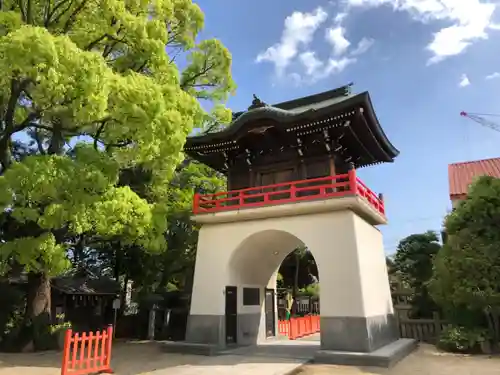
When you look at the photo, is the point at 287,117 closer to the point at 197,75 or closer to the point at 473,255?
the point at 197,75

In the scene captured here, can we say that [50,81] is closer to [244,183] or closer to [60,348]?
[244,183]

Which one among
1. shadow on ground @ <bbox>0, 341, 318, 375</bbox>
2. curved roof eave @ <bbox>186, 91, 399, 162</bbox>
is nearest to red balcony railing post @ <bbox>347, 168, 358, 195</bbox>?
curved roof eave @ <bbox>186, 91, 399, 162</bbox>

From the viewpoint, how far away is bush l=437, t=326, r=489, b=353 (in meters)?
11.5

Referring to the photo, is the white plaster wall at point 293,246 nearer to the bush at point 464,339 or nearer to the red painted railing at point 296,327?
the bush at point 464,339

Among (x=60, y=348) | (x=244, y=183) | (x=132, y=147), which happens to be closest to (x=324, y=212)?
(x=244, y=183)

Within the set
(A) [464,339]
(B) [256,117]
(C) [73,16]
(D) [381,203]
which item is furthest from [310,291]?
(C) [73,16]

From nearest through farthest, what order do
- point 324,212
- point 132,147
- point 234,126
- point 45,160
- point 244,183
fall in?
point 45,160 < point 132,147 < point 324,212 < point 234,126 < point 244,183

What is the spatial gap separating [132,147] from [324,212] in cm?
576

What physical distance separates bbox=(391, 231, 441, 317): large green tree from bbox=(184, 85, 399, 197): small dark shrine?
3709 millimetres

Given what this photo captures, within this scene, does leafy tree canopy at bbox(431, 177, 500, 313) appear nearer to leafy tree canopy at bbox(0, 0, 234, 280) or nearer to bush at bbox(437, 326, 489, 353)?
bush at bbox(437, 326, 489, 353)

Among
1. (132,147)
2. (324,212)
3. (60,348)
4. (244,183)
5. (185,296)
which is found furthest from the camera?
(185,296)

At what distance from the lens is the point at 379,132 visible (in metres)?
13.4

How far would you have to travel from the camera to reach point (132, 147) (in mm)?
10352

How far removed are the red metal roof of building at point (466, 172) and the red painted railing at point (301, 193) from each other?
7839 mm
